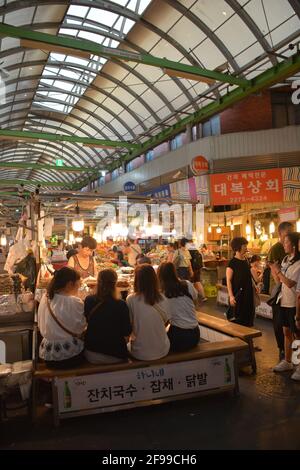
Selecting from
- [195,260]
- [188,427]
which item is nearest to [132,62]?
[195,260]

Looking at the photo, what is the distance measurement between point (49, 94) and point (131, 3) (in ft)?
28.1

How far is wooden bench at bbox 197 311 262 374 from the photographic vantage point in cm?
508

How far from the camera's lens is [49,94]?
18359 millimetres

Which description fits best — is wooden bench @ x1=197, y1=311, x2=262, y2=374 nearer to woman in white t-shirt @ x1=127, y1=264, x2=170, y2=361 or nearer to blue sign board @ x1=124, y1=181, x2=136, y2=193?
woman in white t-shirt @ x1=127, y1=264, x2=170, y2=361

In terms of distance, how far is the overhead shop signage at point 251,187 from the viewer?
11.9 metres

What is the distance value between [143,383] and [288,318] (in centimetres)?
229

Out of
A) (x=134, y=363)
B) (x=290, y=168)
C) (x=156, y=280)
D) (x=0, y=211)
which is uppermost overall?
(x=290, y=168)

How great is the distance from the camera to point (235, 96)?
1229 centimetres

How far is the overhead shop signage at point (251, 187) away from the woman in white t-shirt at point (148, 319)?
853 centimetres

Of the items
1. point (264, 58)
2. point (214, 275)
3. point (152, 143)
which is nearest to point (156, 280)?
point (214, 275)

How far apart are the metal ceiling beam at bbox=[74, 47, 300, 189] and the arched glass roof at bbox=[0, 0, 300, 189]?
0.89ft

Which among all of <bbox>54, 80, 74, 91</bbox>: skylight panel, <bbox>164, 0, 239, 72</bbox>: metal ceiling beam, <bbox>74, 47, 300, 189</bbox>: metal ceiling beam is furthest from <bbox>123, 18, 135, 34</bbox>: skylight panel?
<bbox>54, 80, 74, 91</bbox>: skylight panel

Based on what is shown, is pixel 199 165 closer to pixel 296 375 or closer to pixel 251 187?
pixel 251 187

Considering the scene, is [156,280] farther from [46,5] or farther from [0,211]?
[46,5]
